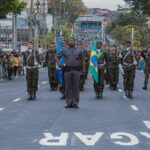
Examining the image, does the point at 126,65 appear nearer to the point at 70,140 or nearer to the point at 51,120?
the point at 51,120

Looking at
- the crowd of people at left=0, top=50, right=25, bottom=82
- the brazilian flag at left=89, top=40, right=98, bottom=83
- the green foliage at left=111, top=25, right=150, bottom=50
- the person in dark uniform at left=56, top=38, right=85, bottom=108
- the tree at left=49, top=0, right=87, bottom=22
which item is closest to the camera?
the person in dark uniform at left=56, top=38, right=85, bottom=108

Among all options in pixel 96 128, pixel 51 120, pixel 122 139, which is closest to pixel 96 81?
pixel 51 120

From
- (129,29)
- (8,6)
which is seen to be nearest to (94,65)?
(8,6)

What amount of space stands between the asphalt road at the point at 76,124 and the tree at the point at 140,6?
2602 centimetres

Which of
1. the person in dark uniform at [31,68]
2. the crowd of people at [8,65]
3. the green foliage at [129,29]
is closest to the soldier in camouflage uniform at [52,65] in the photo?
the person in dark uniform at [31,68]

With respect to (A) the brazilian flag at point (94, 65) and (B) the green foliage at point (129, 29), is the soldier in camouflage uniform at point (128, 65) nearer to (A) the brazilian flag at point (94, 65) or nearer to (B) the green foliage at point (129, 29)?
(A) the brazilian flag at point (94, 65)

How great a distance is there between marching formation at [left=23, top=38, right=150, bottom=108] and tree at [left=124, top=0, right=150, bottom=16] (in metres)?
18.3

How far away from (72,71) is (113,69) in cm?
959

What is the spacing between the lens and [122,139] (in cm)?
1217

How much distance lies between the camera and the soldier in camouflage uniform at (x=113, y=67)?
27986 mm

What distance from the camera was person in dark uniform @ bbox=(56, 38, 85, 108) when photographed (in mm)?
19078

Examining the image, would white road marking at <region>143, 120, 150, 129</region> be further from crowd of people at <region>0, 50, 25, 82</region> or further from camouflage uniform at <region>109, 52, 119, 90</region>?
crowd of people at <region>0, 50, 25, 82</region>

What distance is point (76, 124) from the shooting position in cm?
1464

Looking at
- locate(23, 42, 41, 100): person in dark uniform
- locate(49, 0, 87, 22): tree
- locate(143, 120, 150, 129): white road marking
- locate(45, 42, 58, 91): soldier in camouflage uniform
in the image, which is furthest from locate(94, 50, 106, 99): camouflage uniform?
locate(49, 0, 87, 22): tree
